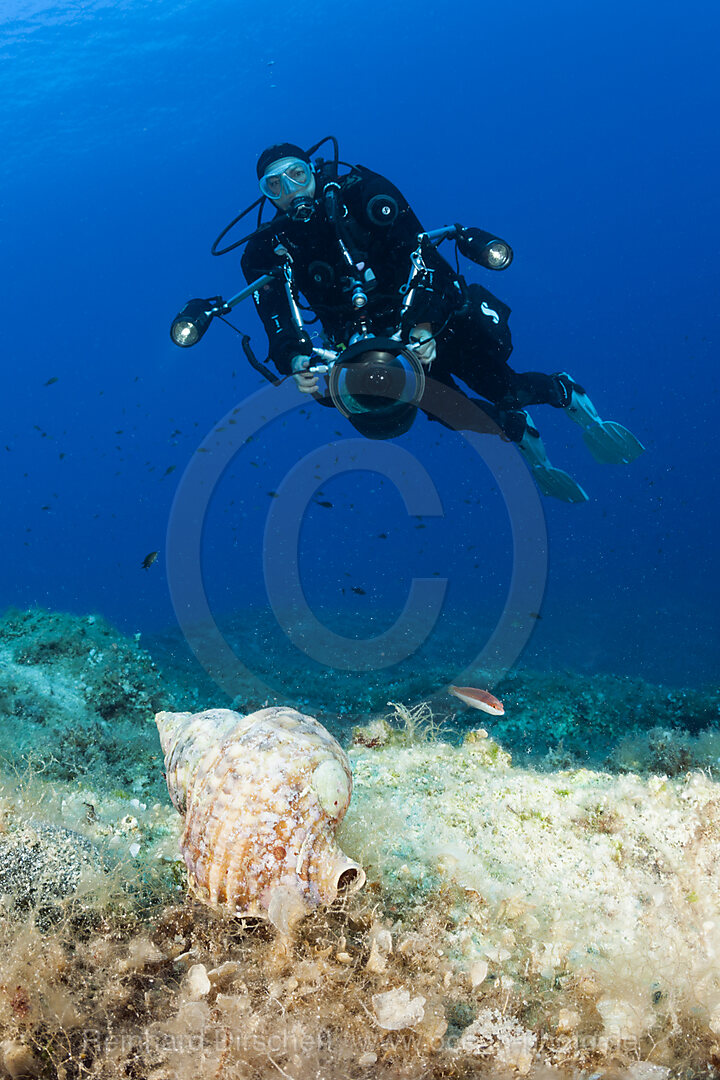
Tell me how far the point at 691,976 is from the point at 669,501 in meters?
70.5

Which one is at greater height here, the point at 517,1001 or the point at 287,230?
the point at 287,230

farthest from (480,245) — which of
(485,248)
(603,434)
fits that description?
(603,434)

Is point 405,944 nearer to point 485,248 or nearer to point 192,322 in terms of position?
point 192,322

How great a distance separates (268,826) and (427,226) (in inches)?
2322

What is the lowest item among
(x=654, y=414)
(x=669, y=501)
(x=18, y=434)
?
(x=669, y=501)

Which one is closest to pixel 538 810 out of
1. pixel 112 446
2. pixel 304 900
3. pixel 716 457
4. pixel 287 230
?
pixel 304 900

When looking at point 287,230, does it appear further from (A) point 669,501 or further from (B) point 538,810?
(A) point 669,501

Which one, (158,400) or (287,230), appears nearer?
(287,230)

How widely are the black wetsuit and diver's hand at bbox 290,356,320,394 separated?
0.30 feet

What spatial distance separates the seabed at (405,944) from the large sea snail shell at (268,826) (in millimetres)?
96

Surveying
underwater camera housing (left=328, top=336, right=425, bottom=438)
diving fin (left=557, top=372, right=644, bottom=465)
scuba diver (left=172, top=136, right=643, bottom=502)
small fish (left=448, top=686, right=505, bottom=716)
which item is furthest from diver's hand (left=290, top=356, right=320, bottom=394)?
small fish (left=448, top=686, right=505, bottom=716)

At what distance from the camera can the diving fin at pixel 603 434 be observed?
26.3 ft

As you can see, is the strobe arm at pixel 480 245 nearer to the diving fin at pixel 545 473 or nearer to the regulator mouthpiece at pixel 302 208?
the regulator mouthpiece at pixel 302 208

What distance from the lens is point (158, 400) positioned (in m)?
83.0
